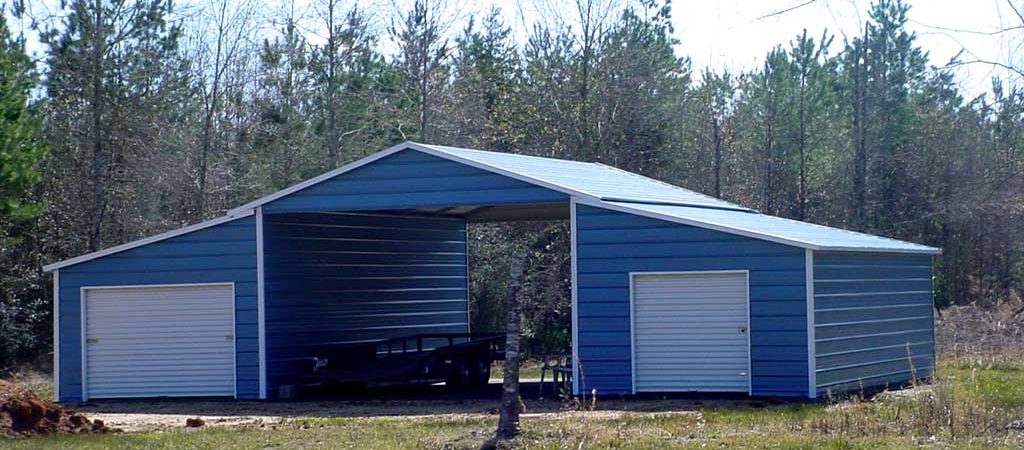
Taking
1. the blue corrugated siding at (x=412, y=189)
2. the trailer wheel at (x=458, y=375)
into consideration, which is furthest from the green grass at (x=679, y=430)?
the trailer wheel at (x=458, y=375)

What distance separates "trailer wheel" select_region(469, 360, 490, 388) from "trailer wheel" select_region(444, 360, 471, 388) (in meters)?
0.17

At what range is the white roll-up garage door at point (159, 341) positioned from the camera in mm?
22000

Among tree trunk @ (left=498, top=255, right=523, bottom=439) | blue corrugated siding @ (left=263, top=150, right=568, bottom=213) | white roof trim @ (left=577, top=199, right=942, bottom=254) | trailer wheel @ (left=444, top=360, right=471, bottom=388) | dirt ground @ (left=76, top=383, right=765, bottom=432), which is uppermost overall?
blue corrugated siding @ (left=263, top=150, right=568, bottom=213)

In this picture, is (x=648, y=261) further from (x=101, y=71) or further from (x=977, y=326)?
(x=101, y=71)

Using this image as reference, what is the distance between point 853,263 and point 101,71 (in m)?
19.0

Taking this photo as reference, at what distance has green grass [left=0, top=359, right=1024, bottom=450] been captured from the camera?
44.9 feet

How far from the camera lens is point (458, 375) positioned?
23.0 metres

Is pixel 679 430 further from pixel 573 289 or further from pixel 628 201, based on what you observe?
pixel 628 201

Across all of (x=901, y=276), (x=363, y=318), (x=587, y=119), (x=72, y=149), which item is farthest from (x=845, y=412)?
(x=72, y=149)

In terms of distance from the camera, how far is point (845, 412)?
51.2ft

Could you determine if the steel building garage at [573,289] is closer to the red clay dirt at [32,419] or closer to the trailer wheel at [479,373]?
the trailer wheel at [479,373]

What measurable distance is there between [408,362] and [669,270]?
4.74 meters

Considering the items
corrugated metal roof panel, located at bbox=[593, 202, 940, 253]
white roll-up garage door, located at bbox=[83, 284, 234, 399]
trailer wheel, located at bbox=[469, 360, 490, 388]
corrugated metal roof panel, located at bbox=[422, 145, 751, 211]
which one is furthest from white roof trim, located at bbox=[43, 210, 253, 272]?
corrugated metal roof panel, located at bbox=[593, 202, 940, 253]

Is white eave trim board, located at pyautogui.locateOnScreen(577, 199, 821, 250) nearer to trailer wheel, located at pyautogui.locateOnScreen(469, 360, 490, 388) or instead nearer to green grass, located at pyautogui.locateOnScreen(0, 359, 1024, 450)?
green grass, located at pyautogui.locateOnScreen(0, 359, 1024, 450)
